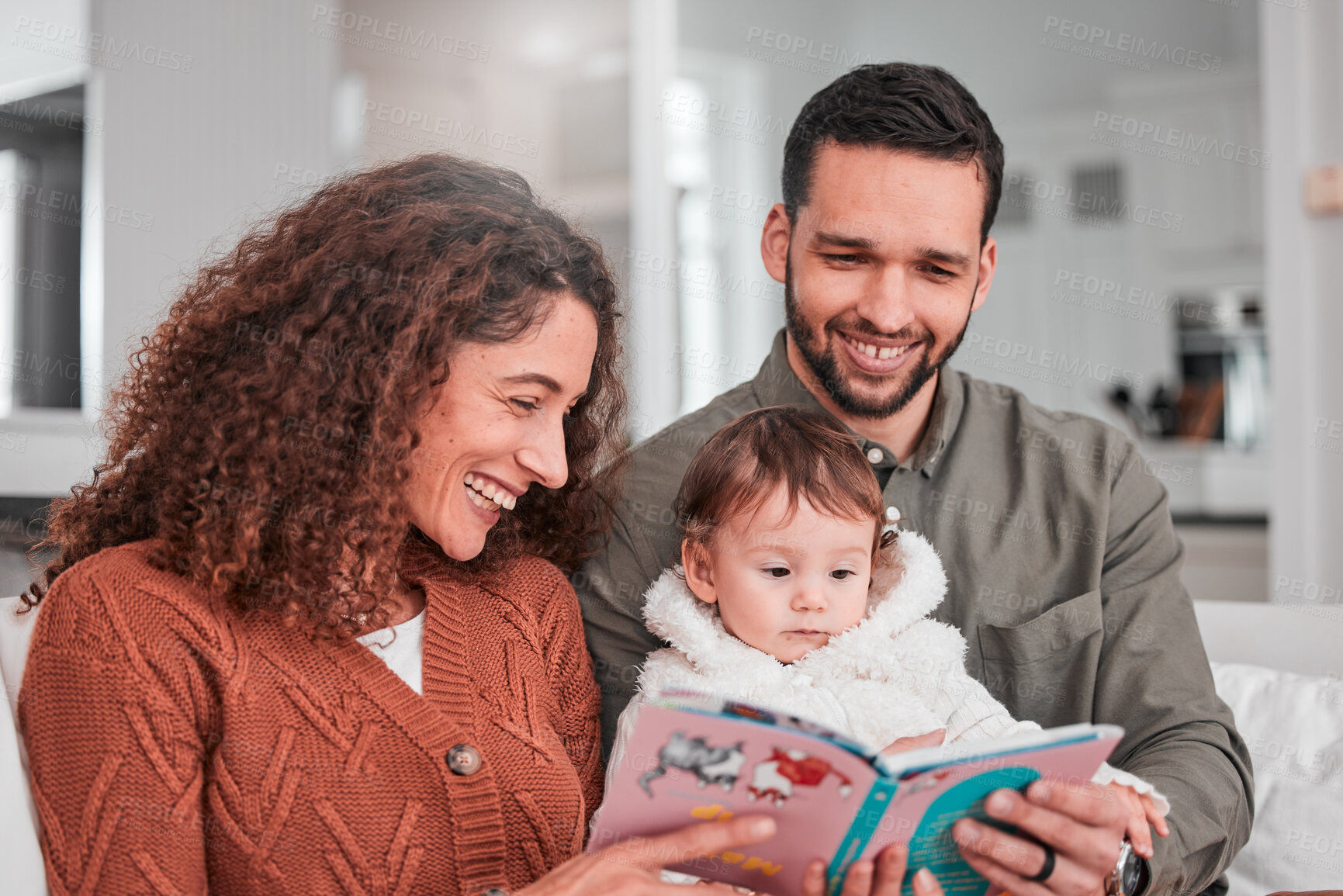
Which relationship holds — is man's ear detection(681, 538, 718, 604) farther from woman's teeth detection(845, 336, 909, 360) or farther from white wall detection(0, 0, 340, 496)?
white wall detection(0, 0, 340, 496)

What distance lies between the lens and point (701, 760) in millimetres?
1058

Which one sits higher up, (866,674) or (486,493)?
(486,493)

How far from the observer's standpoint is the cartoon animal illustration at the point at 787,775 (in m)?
1.03

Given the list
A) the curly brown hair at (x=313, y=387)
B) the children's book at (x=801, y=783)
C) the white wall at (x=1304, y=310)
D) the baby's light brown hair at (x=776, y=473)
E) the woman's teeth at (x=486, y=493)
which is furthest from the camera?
the white wall at (x=1304, y=310)

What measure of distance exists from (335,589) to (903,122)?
45.1 inches

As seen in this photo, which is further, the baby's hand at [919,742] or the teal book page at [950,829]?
the baby's hand at [919,742]

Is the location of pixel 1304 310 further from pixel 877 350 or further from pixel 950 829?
pixel 950 829

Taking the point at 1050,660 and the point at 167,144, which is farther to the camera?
the point at 167,144

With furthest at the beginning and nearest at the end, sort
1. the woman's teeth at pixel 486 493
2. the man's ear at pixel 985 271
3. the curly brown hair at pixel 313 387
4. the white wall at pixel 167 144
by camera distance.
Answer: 1. the white wall at pixel 167 144
2. the man's ear at pixel 985 271
3. the woman's teeth at pixel 486 493
4. the curly brown hair at pixel 313 387

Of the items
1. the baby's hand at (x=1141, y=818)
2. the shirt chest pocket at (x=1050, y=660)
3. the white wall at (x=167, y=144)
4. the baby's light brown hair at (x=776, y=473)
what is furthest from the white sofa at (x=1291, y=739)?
the white wall at (x=167, y=144)

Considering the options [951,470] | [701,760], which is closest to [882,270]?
[951,470]

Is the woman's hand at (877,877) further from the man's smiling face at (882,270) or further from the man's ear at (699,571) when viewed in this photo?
the man's smiling face at (882,270)

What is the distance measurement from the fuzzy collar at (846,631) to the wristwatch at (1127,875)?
15.1 inches

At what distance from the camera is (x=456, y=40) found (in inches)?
211
